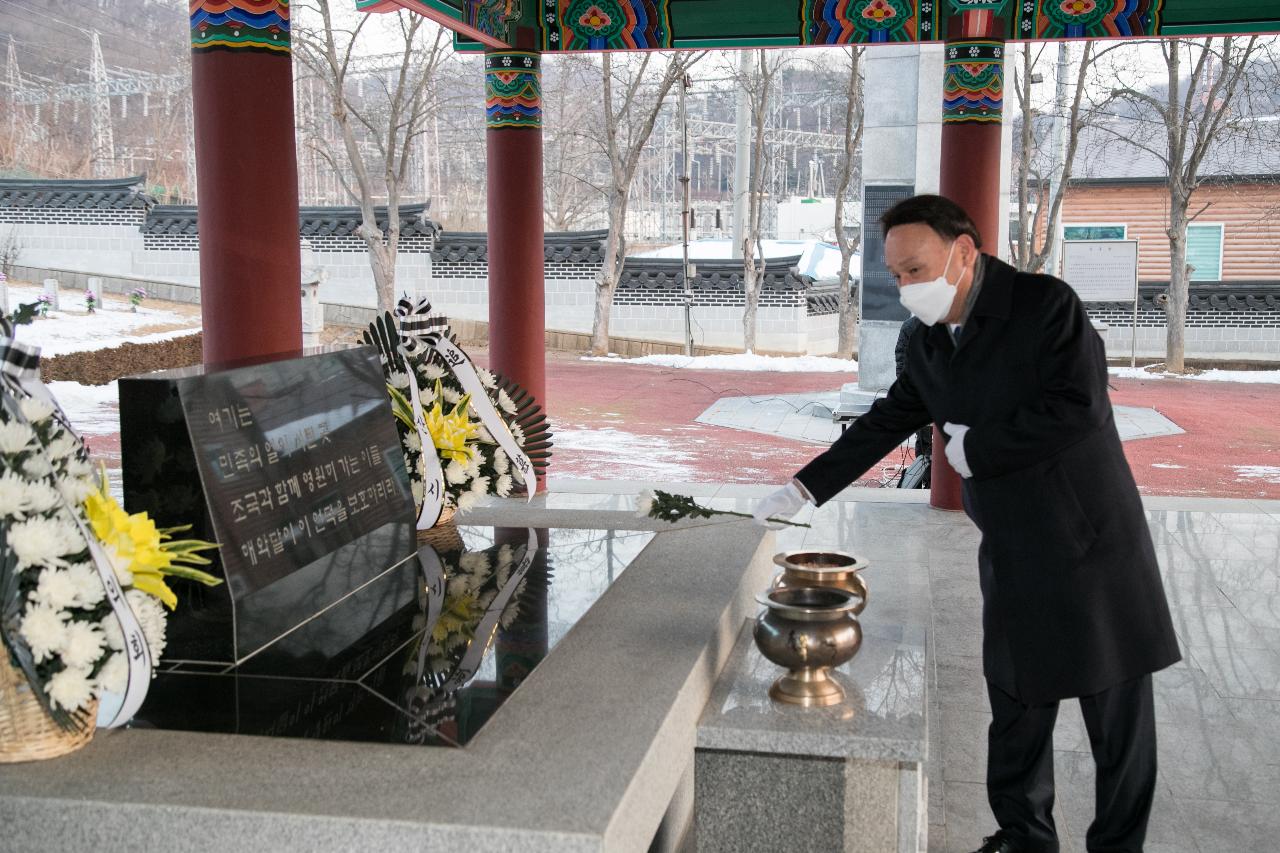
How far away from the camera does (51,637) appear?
7.10 feet

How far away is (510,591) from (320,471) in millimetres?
678

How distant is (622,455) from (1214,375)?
1006 cm

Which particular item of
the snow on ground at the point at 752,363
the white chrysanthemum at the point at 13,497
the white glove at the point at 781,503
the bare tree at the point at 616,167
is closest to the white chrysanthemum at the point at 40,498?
the white chrysanthemum at the point at 13,497

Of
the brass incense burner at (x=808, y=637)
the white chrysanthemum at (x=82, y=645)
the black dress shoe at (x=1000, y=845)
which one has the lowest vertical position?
the black dress shoe at (x=1000, y=845)

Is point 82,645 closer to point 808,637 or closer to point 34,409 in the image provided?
point 34,409

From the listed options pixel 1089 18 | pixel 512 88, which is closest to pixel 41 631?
pixel 512 88

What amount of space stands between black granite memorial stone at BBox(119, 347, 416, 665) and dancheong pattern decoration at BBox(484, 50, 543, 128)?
392 centimetres

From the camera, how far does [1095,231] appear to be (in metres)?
21.7

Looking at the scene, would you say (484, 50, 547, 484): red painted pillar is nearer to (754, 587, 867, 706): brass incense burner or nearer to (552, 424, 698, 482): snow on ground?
(552, 424, 698, 482): snow on ground

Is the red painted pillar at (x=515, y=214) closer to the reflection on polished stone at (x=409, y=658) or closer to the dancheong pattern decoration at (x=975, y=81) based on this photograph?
the dancheong pattern decoration at (x=975, y=81)

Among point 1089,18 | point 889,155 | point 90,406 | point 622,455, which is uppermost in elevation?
point 1089,18

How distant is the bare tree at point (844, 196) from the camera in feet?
60.3

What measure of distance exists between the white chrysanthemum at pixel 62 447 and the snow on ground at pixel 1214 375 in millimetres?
16734

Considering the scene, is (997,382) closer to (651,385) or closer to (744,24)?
(744,24)
